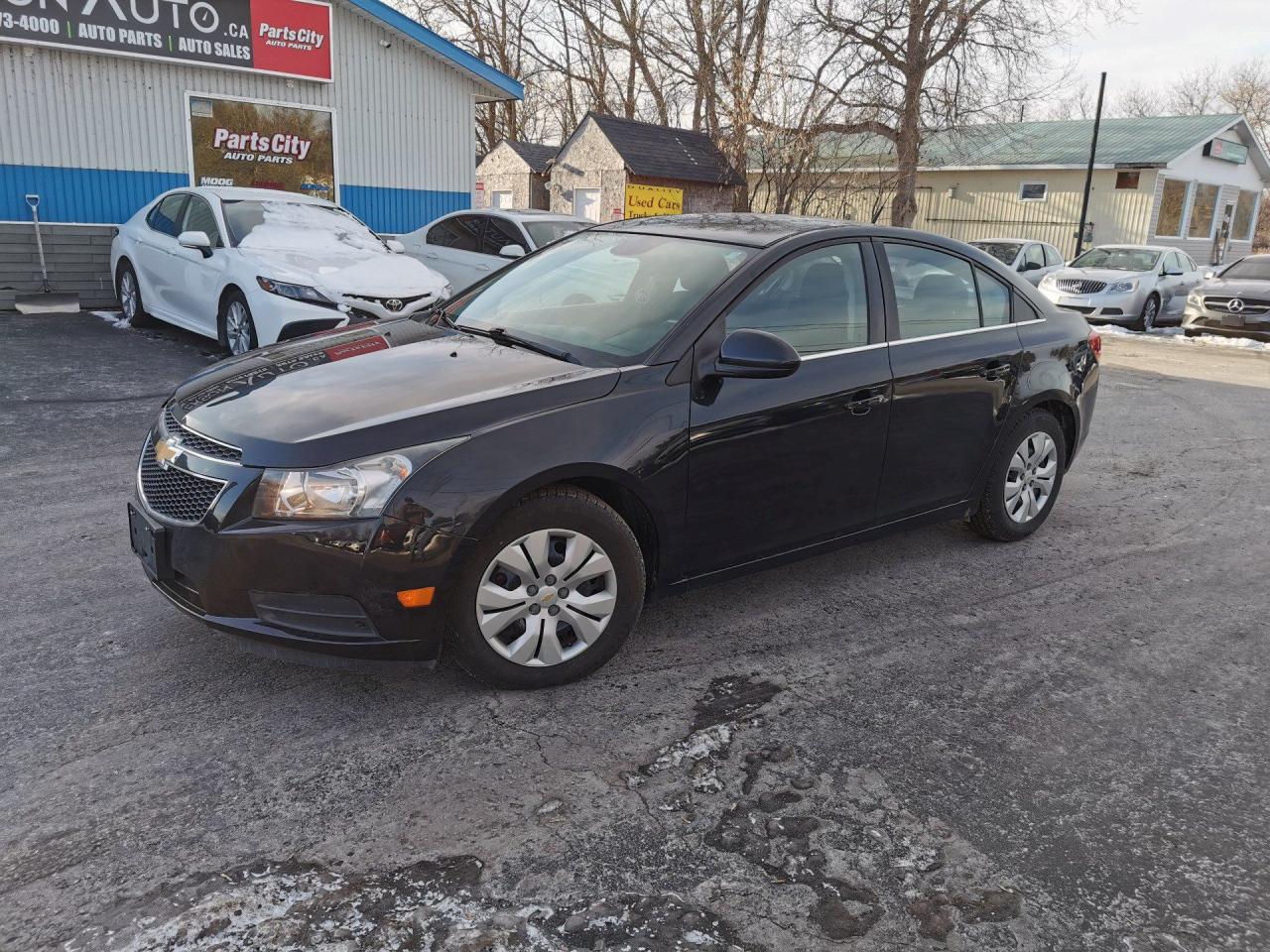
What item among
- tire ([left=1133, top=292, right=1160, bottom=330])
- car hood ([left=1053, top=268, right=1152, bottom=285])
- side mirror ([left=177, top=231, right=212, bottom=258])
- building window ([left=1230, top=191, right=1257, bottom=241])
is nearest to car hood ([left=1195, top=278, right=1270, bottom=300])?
tire ([left=1133, top=292, right=1160, bottom=330])

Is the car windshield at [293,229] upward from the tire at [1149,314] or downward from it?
upward

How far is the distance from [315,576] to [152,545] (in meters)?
0.68

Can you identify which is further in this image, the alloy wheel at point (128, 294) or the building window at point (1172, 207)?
the building window at point (1172, 207)

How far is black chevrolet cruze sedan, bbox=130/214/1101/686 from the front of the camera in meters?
3.09

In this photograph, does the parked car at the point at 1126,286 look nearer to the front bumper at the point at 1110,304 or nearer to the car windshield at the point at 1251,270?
the front bumper at the point at 1110,304

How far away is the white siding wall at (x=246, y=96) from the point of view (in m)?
12.0

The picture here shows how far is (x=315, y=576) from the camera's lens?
305 cm

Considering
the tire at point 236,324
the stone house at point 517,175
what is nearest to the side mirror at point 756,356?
the tire at point 236,324

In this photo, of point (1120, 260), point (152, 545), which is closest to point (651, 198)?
point (1120, 260)

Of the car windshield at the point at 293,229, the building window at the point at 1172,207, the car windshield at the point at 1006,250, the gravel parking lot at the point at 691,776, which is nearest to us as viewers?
the gravel parking lot at the point at 691,776

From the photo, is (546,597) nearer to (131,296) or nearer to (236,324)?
(236,324)

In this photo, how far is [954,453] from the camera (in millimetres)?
4660

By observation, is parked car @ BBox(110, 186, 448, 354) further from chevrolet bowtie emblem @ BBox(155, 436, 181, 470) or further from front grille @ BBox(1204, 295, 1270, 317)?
front grille @ BBox(1204, 295, 1270, 317)

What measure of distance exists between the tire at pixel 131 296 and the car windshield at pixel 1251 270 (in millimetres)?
16492
